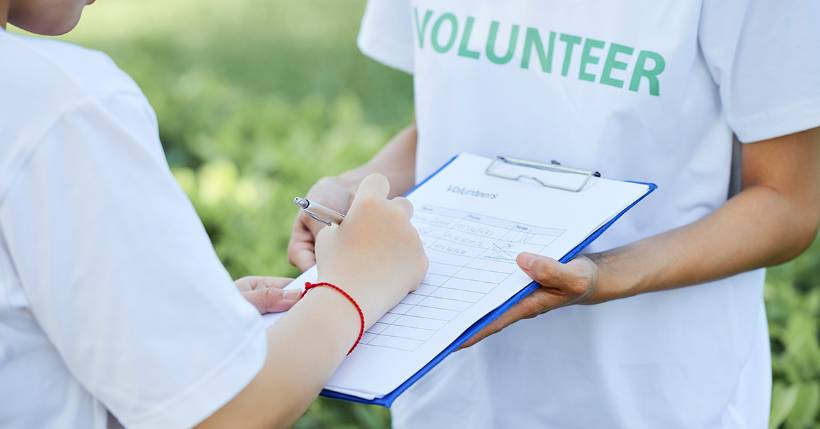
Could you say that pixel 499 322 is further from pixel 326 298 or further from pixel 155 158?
pixel 155 158

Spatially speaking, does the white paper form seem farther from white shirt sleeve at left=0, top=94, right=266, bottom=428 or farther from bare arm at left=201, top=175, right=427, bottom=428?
white shirt sleeve at left=0, top=94, right=266, bottom=428

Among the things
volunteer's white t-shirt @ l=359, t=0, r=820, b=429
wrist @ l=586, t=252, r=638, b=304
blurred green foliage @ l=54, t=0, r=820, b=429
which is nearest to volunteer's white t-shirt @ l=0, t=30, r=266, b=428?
wrist @ l=586, t=252, r=638, b=304

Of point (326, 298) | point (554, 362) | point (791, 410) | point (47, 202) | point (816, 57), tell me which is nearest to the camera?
point (47, 202)

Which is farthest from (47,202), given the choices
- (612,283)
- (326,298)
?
(612,283)

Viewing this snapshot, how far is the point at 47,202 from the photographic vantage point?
0.99 meters

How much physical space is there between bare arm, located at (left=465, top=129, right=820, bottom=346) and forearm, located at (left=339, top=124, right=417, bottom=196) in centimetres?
56

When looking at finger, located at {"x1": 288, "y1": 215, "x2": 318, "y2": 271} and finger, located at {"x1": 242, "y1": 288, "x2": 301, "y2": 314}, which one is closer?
finger, located at {"x1": 242, "y1": 288, "x2": 301, "y2": 314}

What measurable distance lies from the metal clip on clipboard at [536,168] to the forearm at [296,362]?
1.62 ft

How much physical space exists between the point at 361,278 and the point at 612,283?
1.56ft

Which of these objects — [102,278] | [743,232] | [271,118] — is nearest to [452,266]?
[743,232]

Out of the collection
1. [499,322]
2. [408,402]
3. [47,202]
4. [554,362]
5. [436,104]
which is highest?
[47,202]

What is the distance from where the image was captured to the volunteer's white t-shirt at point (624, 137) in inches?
61.7

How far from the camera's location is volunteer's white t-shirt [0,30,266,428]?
3.26 ft

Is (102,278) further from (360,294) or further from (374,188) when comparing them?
(374,188)
